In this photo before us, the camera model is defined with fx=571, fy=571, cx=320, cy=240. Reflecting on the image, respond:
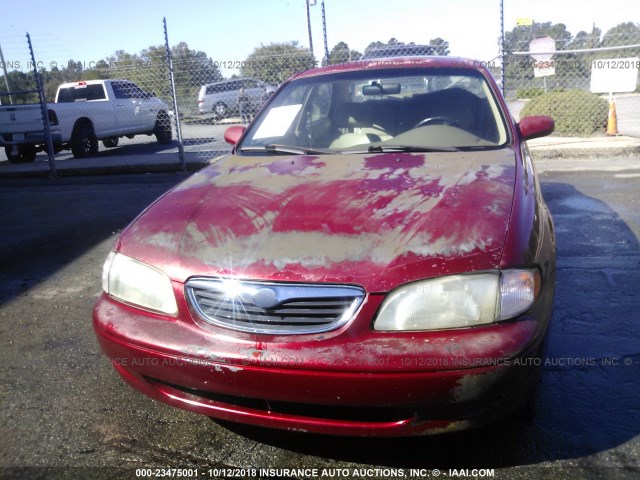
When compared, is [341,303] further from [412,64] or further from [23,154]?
[23,154]

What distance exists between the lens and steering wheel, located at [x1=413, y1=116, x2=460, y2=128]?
11.0 feet

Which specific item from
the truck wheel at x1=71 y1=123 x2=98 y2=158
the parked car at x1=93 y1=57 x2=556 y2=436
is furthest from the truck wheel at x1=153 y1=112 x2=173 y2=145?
the parked car at x1=93 y1=57 x2=556 y2=436

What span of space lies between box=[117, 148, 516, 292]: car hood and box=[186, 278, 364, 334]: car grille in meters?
0.04

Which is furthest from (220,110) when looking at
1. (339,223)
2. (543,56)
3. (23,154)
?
(339,223)

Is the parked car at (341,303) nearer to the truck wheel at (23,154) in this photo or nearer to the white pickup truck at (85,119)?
the white pickup truck at (85,119)

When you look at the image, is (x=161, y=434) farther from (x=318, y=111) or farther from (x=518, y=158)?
(x=318, y=111)

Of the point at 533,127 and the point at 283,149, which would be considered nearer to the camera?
the point at 283,149

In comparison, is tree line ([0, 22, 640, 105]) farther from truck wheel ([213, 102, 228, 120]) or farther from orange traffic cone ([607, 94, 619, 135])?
truck wheel ([213, 102, 228, 120])

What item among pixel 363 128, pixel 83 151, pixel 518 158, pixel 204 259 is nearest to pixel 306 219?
pixel 204 259

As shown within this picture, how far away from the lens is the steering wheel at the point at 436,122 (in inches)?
132

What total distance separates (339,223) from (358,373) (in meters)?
0.60

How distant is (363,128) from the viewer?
3.61 meters

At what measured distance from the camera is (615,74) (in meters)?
10.1

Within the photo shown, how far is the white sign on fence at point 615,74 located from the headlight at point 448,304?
9777mm
